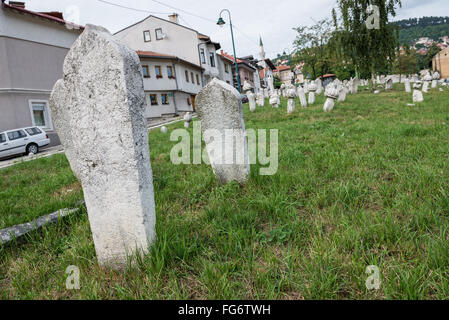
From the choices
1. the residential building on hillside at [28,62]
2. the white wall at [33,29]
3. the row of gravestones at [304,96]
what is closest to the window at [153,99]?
the white wall at [33,29]

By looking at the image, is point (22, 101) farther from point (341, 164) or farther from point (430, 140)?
point (430, 140)

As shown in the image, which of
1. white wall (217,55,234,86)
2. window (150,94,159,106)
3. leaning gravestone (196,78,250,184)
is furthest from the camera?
white wall (217,55,234,86)

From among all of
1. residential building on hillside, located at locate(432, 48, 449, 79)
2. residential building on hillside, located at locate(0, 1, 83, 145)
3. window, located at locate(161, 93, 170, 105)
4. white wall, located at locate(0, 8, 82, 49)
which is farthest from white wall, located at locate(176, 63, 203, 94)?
residential building on hillside, located at locate(432, 48, 449, 79)

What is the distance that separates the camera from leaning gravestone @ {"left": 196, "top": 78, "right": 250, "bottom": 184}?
12.1 ft

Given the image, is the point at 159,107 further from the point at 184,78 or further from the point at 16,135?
the point at 16,135

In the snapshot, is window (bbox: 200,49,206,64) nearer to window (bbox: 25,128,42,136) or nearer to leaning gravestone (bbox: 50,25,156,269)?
window (bbox: 25,128,42,136)

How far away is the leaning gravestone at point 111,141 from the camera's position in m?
1.99

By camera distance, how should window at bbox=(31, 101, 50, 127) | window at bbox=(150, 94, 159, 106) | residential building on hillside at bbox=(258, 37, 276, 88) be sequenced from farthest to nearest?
1. residential building on hillside at bbox=(258, 37, 276, 88)
2. window at bbox=(150, 94, 159, 106)
3. window at bbox=(31, 101, 50, 127)

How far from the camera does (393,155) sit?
160 inches

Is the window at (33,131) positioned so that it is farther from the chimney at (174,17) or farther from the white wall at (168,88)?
the chimney at (174,17)

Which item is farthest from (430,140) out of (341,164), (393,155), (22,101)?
(22,101)

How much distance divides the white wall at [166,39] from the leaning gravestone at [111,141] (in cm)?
3218

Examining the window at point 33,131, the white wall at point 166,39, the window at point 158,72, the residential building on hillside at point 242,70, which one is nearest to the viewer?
the window at point 33,131

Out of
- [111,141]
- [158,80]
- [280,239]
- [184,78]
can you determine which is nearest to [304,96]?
[280,239]
